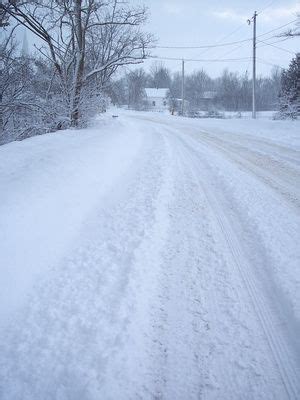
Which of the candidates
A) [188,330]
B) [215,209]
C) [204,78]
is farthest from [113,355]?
[204,78]

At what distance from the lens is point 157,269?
3.76m

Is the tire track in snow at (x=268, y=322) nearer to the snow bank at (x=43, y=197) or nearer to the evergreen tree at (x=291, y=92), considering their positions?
the snow bank at (x=43, y=197)

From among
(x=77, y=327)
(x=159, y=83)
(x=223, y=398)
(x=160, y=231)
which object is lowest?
(x=223, y=398)

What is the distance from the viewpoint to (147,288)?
11.2 ft

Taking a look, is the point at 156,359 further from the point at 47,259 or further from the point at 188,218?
the point at 188,218

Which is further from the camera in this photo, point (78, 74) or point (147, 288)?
point (78, 74)

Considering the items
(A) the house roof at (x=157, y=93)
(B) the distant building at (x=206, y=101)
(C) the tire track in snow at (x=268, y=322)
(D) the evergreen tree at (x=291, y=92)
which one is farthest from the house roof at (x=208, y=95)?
(C) the tire track in snow at (x=268, y=322)

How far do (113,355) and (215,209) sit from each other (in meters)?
3.50

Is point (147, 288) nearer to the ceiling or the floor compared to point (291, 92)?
nearer to the floor

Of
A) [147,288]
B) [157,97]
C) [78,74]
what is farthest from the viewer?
[157,97]

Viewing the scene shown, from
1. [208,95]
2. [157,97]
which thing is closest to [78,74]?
[157,97]

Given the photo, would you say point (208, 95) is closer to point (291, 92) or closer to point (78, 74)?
point (291, 92)

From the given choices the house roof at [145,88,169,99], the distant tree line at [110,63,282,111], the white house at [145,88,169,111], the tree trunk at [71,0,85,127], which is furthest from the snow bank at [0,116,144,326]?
the house roof at [145,88,169,99]

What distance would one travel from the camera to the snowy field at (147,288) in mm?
2438
